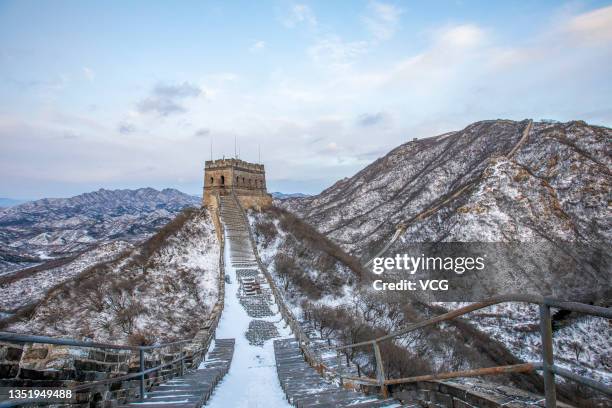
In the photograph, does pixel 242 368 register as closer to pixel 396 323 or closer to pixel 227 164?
pixel 396 323

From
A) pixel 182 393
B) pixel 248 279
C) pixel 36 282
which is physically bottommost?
pixel 36 282

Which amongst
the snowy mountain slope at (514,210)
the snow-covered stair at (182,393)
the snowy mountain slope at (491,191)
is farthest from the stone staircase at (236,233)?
the snowy mountain slope at (491,191)

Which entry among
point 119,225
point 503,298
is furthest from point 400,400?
point 119,225

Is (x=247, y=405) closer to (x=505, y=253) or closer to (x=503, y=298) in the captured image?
(x=503, y=298)

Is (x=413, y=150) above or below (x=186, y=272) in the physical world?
above

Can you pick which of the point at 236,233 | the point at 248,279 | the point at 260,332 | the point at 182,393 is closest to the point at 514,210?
the point at 236,233
